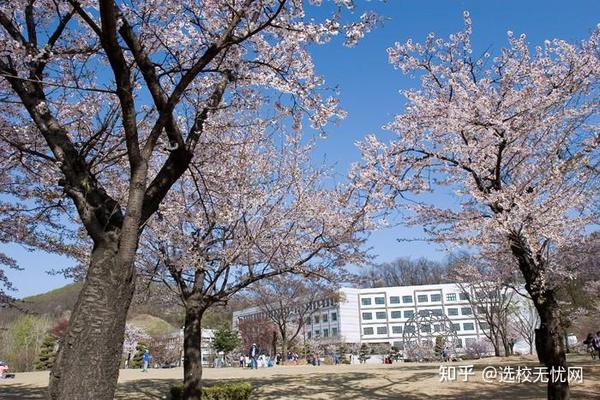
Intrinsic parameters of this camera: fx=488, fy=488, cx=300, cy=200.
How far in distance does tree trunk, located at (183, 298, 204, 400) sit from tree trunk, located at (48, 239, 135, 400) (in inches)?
246

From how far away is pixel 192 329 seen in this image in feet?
33.5

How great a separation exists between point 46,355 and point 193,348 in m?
A: 34.6

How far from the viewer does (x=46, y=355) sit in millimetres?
38500

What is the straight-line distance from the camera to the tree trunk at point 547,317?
8672 mm

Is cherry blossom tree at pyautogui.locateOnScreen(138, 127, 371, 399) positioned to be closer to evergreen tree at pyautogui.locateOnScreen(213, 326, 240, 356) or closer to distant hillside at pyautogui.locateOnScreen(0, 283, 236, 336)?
distant hillside at pyautogui.locateOnScreen(0, 283, 236, 336)

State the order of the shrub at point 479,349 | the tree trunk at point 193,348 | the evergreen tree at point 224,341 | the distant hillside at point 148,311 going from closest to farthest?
1. the tree trunk at point 193,348
2. the distant hillside at point 148,311
3. the evergreen tree at point 224,341
4. the shrub at point 479,349

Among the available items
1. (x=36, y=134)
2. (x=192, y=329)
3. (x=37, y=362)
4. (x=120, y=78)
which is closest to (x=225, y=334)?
(x=37, y=362)

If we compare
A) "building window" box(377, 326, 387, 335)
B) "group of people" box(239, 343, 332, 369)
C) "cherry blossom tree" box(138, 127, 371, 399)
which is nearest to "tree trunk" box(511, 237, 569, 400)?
"cherry blossom tree" box(138, 127, 371, 399)

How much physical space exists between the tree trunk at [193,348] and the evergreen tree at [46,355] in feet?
106

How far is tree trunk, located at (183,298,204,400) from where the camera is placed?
32.4ft

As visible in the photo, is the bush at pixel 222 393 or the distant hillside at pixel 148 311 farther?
the distant hillside at pixel 148 311

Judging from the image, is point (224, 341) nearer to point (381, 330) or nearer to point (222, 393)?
point (222, 393)
